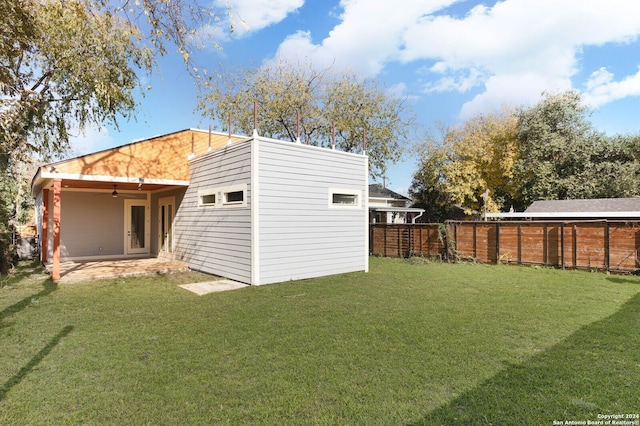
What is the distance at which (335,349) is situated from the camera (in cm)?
382

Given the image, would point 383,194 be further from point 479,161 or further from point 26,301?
point 26,301

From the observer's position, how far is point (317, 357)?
3596mm

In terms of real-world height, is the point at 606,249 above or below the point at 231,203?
below

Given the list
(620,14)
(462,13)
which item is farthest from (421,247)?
(620,14)

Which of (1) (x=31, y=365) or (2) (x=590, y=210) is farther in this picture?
(2) (x=590, y=210)

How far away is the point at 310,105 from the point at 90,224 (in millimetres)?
10873

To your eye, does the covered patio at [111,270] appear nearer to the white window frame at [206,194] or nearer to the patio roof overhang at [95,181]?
the white window frame at [206,194]

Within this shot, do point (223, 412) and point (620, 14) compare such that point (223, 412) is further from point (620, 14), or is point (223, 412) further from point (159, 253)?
point (620, 14)

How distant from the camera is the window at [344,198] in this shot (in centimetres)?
921

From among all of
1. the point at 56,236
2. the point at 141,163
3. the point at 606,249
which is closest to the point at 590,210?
the point at 606,249

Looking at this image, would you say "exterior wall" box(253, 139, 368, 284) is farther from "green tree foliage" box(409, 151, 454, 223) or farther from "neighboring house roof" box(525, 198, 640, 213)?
"green tree foliage" box(409, 151, 454, 223)

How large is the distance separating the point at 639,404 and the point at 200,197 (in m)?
9.45

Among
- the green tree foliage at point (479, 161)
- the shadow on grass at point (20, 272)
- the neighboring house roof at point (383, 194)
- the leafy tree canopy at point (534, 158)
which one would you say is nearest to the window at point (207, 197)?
the shadow on grass at point (20, 272)

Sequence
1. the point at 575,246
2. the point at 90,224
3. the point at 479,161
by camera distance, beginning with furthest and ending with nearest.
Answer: the point at 479,161, the point at 90,224, the point at 575,246
